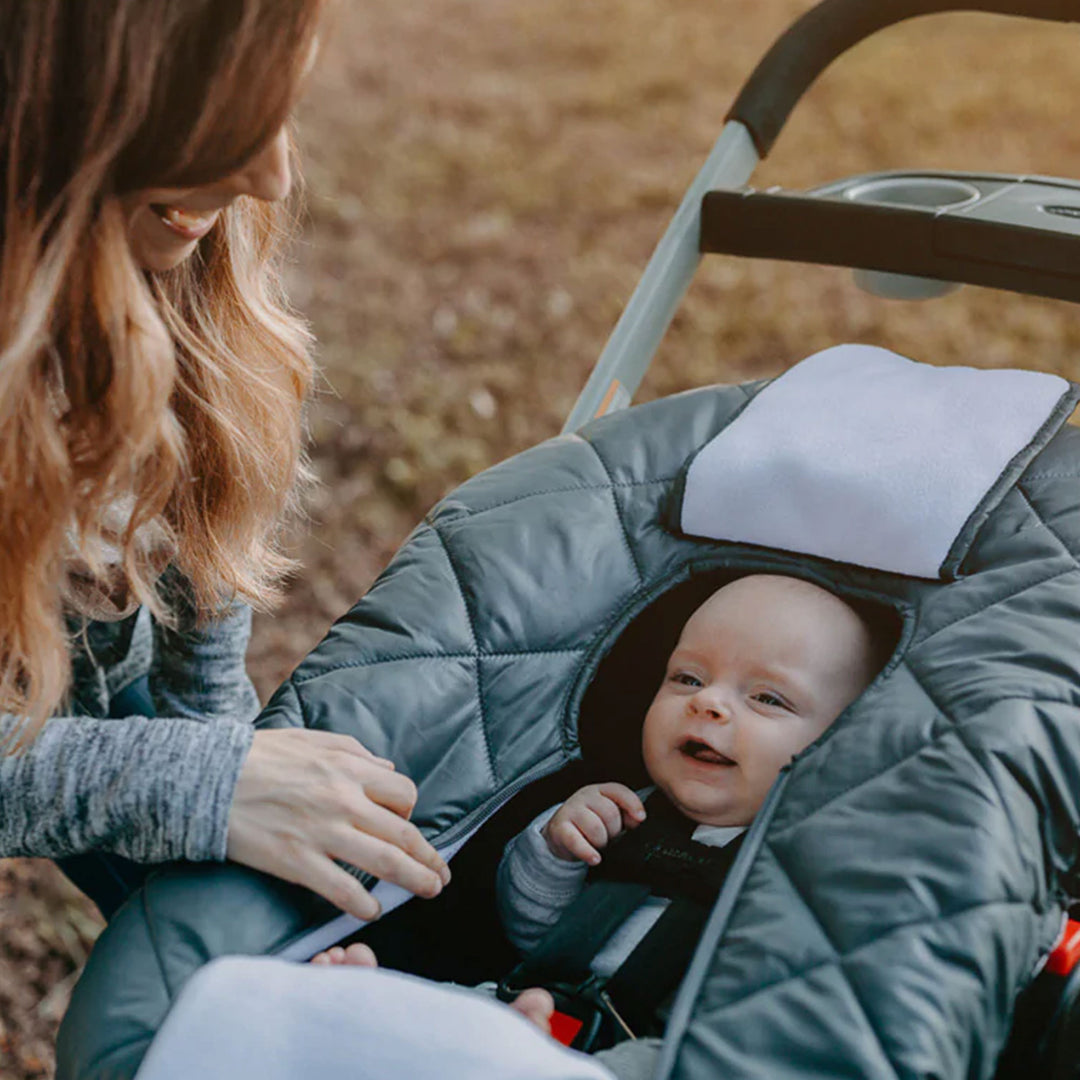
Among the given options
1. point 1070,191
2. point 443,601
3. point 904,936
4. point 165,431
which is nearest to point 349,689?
point 443,601

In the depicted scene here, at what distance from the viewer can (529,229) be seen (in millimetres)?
3631

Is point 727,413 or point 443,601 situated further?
point 727,413

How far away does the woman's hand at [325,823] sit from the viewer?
3.12 ft

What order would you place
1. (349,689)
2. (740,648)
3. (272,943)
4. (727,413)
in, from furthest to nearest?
(727,413) < (740,648) < (349,689) < (272,943)

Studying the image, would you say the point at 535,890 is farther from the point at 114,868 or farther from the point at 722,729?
the point at 114,868

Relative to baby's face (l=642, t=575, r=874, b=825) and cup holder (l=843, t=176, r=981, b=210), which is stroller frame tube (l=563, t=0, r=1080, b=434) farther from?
baby's face (l=642, t=575, r=874, b=825)

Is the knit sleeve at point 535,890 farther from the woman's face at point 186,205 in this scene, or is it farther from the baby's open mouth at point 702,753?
the woman's face at point 186,205

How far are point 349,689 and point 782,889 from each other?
37 cm

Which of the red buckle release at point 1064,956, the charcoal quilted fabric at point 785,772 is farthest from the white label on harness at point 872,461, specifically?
the red buckle release at point 1064,956

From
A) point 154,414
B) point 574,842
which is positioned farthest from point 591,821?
point 154,414

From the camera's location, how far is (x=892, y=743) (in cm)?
95

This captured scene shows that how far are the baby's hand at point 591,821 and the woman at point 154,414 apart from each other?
162mm

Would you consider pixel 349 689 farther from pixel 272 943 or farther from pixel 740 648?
pixel 740 648

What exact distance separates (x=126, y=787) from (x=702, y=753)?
0.48m
